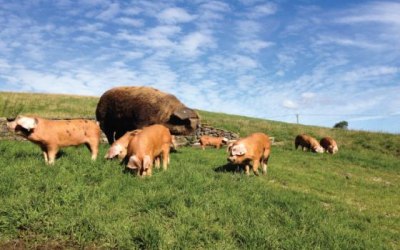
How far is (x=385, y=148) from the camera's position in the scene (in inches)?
1225

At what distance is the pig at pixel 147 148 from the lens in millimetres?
10391

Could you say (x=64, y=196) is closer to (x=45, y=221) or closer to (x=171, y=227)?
(x=45, y=221)

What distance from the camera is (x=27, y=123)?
35.4 ft

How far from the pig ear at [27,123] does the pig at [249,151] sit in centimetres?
605

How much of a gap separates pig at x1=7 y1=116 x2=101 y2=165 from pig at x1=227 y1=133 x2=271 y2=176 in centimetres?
449

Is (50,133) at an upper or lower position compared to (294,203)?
upper

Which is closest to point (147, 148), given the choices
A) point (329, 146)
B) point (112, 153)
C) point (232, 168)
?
point (112, 153)

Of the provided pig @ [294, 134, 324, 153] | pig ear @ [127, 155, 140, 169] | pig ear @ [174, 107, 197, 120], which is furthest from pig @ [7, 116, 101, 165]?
pig @ [294, 134, 324, 153]

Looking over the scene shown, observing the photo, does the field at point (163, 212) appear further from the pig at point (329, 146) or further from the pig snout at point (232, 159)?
the pig at point (329, 146)

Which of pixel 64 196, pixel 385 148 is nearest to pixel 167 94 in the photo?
pixel 64 196

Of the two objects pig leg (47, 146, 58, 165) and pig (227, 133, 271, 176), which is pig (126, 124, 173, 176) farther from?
pig (227, 133, 271, 176)

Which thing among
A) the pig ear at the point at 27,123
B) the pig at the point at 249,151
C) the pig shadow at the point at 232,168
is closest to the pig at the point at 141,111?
the pig shadow at the point at 232,168

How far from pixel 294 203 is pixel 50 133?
671 centimetres

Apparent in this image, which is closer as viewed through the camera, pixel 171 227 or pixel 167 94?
pixel 171 227
